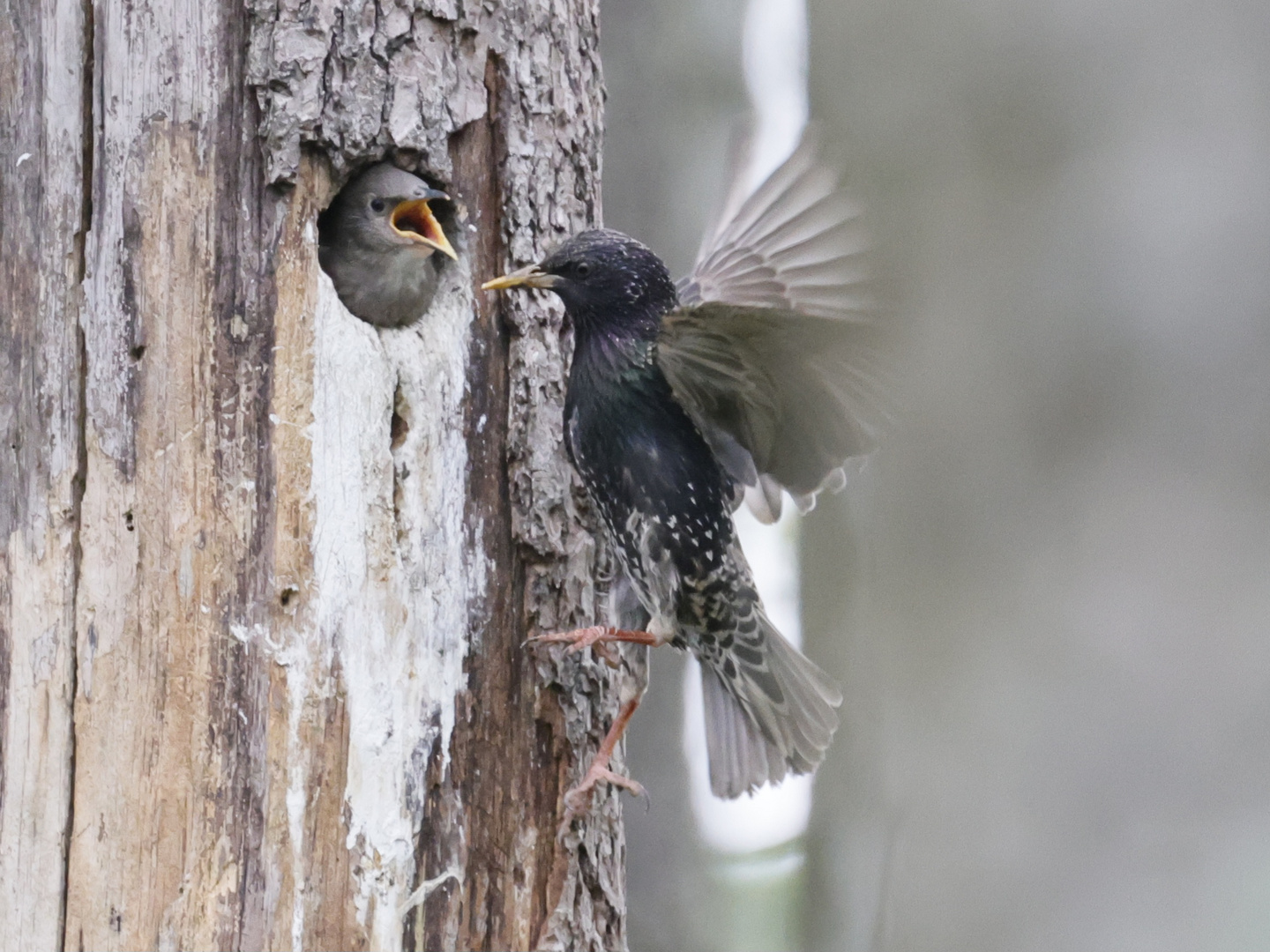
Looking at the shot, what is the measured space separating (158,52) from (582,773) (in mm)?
1786

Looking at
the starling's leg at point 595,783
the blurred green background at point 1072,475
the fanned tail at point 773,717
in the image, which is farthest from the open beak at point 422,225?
the fanned tail at point 773,717

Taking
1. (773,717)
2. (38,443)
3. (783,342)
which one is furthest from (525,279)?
(773,717)

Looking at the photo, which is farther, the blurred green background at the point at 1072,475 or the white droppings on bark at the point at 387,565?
the blurred green background at the point at 1072,475

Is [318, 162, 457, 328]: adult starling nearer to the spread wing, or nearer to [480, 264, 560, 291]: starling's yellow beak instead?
[480, 264, 560, 291]: starling's yellow beak

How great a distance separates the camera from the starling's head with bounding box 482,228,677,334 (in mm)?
2969

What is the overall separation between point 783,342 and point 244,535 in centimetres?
128

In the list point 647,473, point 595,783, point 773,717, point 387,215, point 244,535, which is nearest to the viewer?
point 244,535

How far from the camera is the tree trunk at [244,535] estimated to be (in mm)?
2459

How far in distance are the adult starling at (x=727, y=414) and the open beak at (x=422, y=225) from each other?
195 millimetres

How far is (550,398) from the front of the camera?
3.13 m

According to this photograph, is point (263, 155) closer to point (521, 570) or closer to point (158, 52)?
point (158, 52)

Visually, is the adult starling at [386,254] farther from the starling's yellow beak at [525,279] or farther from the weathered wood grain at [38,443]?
the weathered wood grain at [38,443]

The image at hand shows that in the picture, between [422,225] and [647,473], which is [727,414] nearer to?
[647,473]

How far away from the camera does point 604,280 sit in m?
3.17
